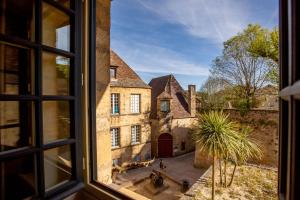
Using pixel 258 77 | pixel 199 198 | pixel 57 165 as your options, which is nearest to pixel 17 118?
pixel 57 165

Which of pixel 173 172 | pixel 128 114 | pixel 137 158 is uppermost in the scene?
pixel 128 114

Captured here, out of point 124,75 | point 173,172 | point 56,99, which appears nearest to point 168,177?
point 173,172

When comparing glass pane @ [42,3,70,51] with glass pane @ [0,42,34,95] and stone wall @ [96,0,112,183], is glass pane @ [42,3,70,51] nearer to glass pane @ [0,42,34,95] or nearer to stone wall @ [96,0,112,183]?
glass pane @ [0,42,34,95]

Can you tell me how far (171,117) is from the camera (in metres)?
13.7

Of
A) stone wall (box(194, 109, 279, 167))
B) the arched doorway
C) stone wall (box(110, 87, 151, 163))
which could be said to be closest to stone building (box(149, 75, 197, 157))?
the arched doorway

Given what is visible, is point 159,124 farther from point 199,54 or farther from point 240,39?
point 240,39

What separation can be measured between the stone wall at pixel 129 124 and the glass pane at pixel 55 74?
973cm

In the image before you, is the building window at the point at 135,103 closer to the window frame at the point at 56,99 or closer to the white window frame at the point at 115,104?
the white window frame at the point at 115,104

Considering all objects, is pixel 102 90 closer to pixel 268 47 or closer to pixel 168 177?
pixel 168 177

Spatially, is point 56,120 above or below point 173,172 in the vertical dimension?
above

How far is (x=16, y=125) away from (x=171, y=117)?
12767 millimetres

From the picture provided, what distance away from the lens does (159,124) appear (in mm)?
13273

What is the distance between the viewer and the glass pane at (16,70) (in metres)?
1.15

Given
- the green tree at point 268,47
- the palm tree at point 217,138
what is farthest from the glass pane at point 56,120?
the green tree at point 268,47
